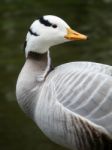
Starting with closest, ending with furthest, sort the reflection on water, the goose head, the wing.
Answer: the wing, the goose head, the reflection on water

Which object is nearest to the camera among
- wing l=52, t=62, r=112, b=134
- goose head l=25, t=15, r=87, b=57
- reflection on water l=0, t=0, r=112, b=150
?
wing l=52, t=62, r=112, b=134

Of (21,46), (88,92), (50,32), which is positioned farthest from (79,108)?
(21,46)

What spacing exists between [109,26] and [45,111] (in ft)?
14.9

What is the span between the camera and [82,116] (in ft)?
16.4

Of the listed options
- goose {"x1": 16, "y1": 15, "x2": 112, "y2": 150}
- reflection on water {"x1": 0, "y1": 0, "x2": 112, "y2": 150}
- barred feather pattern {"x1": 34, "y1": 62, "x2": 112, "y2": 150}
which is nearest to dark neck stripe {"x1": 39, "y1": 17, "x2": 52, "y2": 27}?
goose {"x1": 16, "y1": 15, "x2": 112, "y2": 150}

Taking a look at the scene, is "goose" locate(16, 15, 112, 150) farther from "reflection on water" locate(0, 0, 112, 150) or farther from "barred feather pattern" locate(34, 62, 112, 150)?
"reflection on water" locate(0, 0, 112, 150)

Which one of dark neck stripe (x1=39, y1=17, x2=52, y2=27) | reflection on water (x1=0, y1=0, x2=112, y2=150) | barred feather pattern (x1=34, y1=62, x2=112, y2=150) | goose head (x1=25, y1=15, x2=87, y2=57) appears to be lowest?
reflection on water (x1=0, y1=0, x2=112, y2=150)

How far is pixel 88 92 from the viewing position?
506 cm

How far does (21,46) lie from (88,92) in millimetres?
4136

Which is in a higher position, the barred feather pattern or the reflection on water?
the barred feather pattern

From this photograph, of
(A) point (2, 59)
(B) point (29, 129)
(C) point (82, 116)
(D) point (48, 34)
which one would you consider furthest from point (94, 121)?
(A) point (2, 59)

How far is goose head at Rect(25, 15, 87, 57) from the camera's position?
17.6 ft

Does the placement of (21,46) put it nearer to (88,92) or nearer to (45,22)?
(45,22)

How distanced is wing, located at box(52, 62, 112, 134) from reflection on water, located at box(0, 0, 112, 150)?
1.46 m
